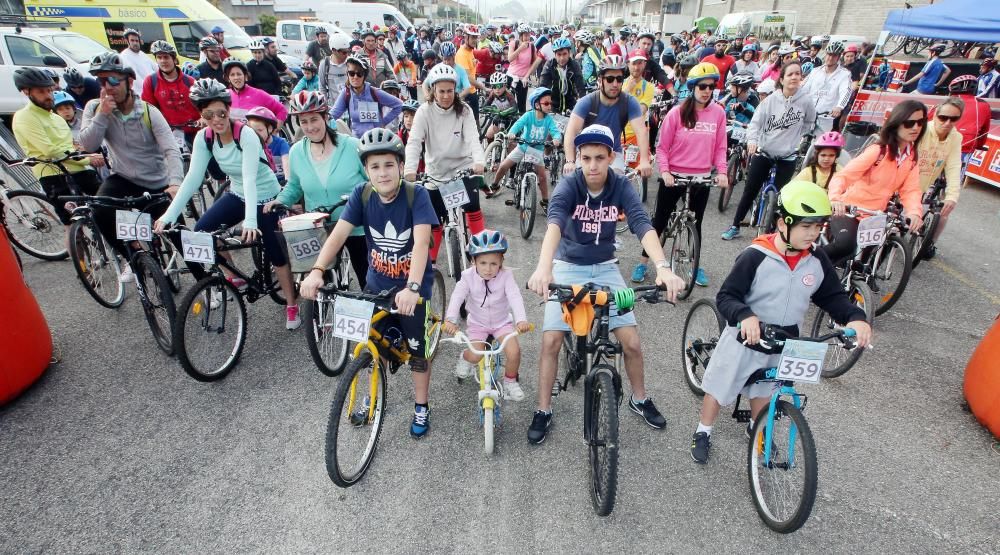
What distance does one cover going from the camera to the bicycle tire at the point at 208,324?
12.3 feet

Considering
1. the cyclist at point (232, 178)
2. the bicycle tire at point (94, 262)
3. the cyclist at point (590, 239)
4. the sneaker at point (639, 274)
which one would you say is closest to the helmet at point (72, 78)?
the bicycle tire at point (94, 262)

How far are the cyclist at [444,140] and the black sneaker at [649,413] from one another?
2.51 metres

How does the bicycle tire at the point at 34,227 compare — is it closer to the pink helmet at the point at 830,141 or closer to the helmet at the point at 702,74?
the helmet at the point at 702,74

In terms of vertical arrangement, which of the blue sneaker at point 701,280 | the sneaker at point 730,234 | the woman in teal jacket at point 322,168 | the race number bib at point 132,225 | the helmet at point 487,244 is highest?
the woman in teal jacket at point 322,168

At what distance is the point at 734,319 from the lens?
2736mm

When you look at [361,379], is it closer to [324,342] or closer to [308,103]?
[324,342]

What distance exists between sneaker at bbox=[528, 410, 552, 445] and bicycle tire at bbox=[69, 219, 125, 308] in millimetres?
4555

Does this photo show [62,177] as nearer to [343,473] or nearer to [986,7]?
[343,473]

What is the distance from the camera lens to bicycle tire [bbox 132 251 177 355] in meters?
4.04

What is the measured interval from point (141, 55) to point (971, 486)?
500 inches

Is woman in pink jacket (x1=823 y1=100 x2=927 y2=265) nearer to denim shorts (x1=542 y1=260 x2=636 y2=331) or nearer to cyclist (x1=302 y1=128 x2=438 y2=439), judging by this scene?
denim shorts (x1=542 y1=260 x2=636 y2=331)

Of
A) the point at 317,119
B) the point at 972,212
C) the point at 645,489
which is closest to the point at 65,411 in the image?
the point at 317,119

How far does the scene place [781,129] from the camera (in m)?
6.16

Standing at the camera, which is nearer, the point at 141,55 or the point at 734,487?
the point at 734,487
